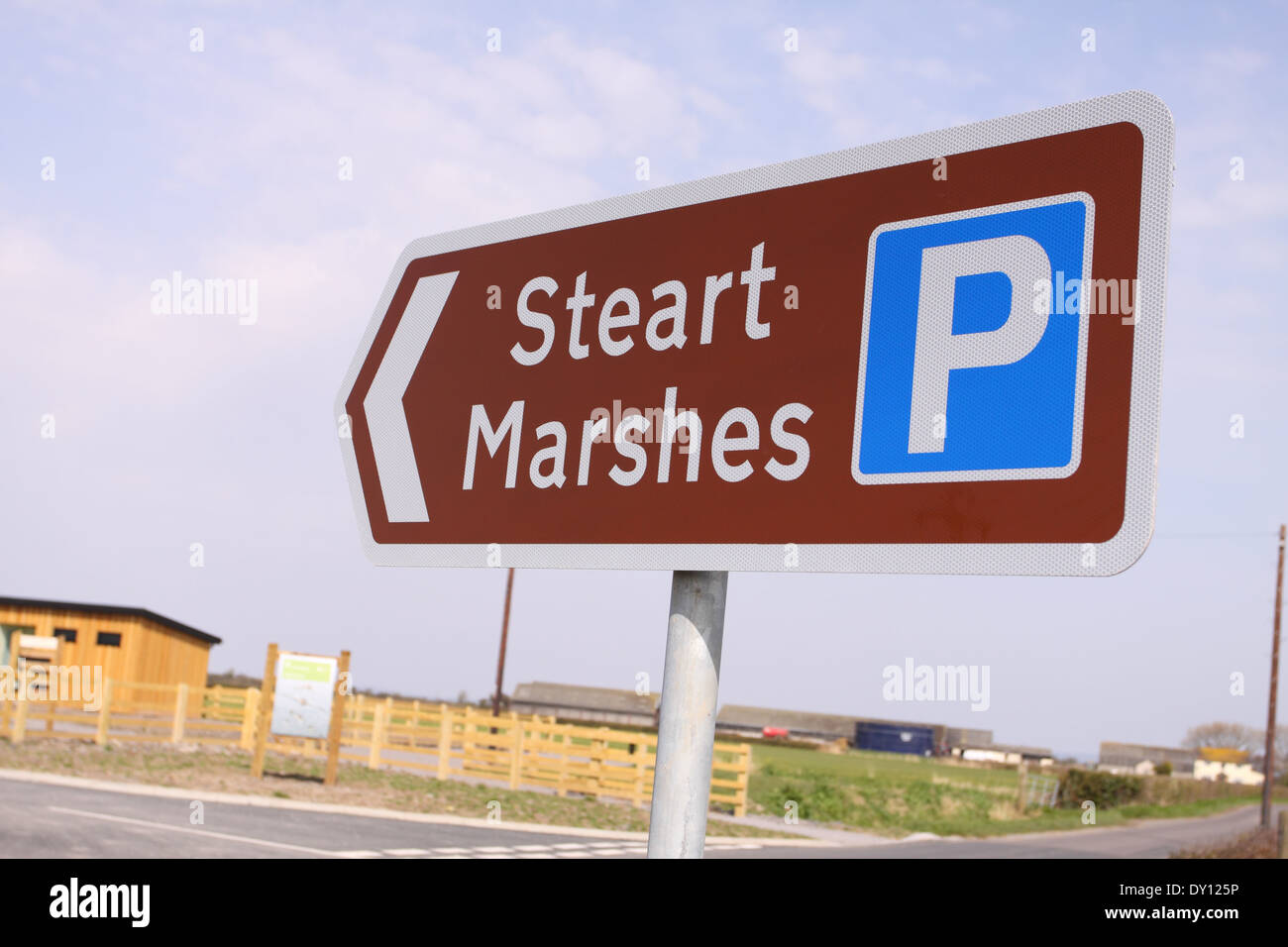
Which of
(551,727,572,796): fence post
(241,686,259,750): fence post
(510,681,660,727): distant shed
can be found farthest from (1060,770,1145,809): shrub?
(510,681,660,727): distant shed

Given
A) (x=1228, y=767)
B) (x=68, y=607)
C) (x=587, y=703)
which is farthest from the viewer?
(x=1228, y=767)

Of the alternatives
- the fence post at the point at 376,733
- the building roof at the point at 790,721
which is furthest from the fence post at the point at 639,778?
the building roof at the point at 790,721

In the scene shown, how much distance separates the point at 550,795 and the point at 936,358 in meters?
22.7

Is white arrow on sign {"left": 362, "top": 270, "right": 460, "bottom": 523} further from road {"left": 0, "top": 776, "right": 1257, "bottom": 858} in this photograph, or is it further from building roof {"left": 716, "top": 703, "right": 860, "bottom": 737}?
building roof {"left": 716, "top": 703, "right": 860, "bottom": 737}

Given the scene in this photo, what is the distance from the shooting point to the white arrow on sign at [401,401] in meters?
2.02

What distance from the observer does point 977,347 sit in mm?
1379

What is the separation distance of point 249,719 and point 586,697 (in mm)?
68958

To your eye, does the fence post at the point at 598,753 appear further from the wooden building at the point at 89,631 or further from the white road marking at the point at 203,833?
the wooden building at the point at 89,631

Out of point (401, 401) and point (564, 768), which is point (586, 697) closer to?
point (564, 768)

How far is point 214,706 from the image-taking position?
28.5 m

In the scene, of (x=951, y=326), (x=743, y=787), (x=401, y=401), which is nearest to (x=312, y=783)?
(x=743, y=787)

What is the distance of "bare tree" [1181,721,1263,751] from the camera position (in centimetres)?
11962

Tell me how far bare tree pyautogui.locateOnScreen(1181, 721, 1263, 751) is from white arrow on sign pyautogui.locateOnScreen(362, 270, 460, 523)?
439ft

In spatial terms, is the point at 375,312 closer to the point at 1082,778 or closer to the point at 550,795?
the point at 550,795
